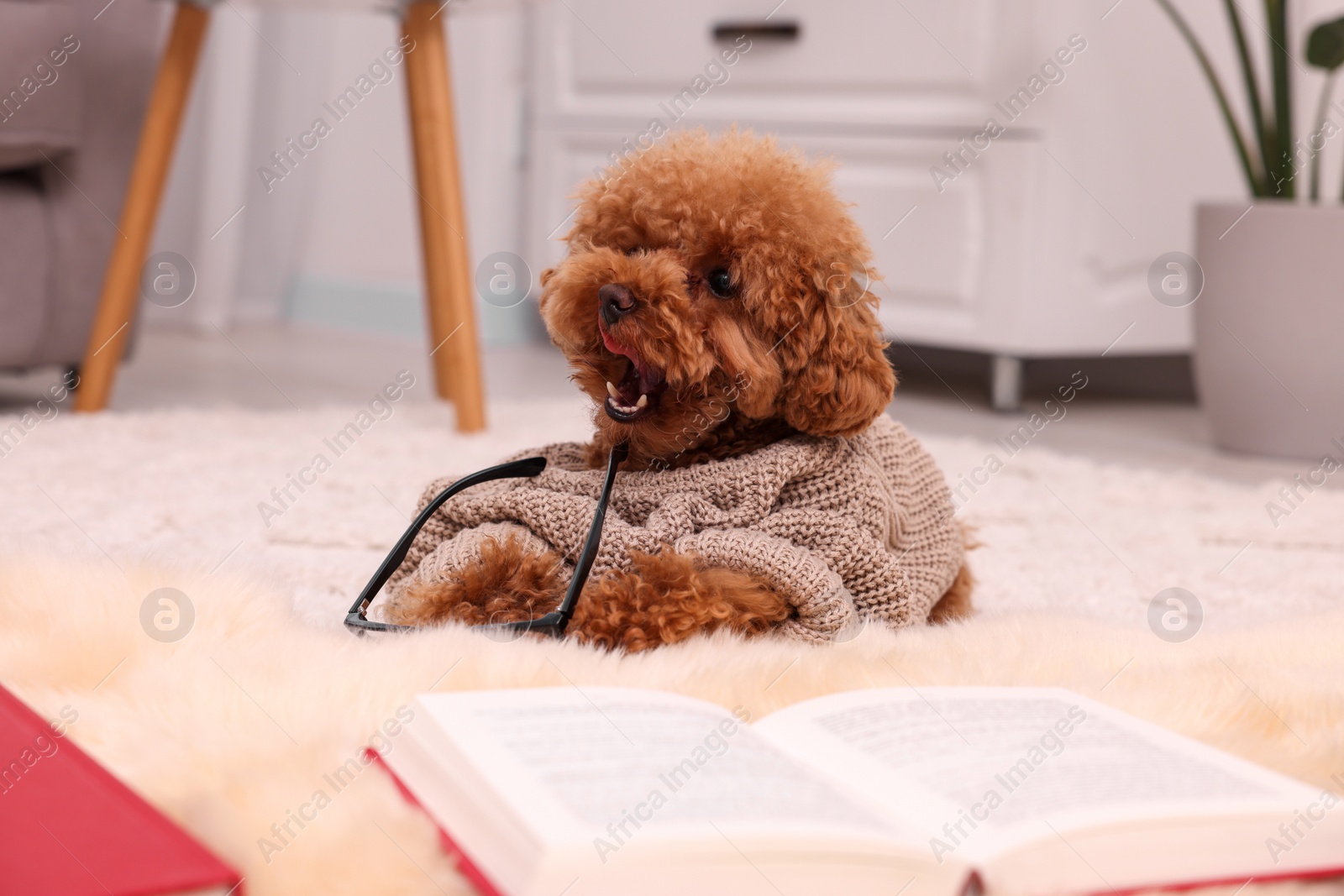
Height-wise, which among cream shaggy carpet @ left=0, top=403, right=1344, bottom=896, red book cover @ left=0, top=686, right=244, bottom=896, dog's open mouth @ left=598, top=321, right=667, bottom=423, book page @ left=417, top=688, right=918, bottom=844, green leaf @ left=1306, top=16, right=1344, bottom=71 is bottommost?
cream shaggy carpet @ left=0, top=403, right=1344, bottom=896

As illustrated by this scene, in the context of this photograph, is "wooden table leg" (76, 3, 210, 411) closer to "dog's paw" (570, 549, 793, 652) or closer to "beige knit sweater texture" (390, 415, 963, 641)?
"beige knit sweater texture" (390, 415, 963, 641)

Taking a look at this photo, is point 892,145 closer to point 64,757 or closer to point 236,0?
point 236,0

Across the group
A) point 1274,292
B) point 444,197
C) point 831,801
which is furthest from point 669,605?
point 1274,292

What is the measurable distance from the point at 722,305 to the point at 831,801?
38cm

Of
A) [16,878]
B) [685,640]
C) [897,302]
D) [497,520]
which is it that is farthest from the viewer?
[897,302]

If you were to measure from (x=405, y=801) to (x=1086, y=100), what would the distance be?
2032mm

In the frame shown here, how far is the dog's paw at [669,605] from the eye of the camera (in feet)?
2.48

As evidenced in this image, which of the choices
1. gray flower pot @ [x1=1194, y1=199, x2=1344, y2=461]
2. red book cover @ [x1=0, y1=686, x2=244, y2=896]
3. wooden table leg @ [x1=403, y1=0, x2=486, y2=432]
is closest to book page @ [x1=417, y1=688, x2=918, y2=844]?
red book cover @ [x1=0, y1=686, x2=244, y2=896]

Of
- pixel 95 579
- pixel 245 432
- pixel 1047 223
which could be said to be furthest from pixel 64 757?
pixel 1047 223

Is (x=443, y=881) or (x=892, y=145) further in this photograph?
(x=892, y=145)

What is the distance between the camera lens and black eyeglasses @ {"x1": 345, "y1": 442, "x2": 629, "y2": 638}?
0.76m

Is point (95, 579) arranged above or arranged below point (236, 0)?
below

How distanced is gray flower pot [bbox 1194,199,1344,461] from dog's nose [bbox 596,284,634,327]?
149 cm

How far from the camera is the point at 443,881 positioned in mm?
494
